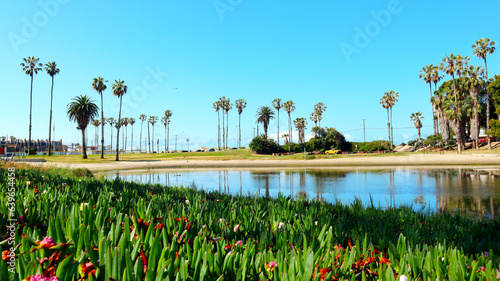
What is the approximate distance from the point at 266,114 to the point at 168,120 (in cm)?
6417

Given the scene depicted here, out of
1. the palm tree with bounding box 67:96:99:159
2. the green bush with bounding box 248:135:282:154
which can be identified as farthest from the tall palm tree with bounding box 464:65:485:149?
the palm tree with bounding box 67:96:99:159

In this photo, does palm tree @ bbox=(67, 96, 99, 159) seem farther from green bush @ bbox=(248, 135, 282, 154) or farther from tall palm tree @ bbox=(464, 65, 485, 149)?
tall palm tree @ bbox=(464, 65, 485, 149)

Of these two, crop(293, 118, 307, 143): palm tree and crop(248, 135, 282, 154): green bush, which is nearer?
crop(248, 135, 282, 154): green bush

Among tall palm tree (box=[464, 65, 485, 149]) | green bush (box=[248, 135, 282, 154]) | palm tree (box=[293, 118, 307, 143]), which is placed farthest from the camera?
palm tree (box=[293, 118, 307, 143])

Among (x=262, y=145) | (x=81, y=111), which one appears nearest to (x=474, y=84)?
(x=262, y=145)

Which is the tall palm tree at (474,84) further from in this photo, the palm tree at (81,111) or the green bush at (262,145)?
the palm tree at (81,111)

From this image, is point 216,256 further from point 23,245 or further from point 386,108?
point 386,108

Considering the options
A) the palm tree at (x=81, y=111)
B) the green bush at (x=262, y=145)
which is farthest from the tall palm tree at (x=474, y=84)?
the palm tree at (x=81, y=111)

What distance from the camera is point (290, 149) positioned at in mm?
79188

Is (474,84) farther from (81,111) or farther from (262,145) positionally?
(81,111)

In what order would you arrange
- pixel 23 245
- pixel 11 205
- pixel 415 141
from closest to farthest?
pixel 23 245, pixel 11 205, pixel 415 141

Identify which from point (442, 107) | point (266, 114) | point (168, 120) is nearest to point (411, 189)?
point (442, 107)

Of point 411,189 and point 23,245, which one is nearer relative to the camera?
point 23,245

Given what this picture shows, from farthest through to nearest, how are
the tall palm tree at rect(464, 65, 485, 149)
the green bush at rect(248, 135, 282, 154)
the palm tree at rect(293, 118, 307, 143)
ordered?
the palm tree at rect(293, 118, 307, 143) < the green bush at rect(248, 135, 282, 154) < the tall palm tree at rect(464, 65, 485, 149)
